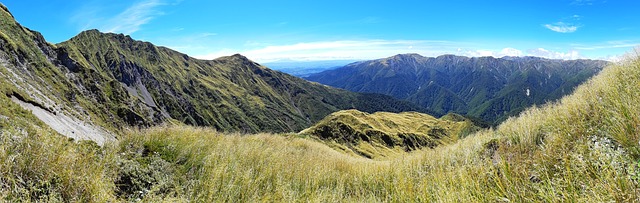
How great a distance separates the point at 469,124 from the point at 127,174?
18049cm

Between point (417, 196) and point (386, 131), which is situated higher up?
point (417, 196)

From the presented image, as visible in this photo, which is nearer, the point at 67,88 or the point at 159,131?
the point at 159,131

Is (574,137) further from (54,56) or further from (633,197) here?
(54,56)

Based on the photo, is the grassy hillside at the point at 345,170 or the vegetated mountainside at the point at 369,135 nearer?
the grassy hillside at the point at 345,170

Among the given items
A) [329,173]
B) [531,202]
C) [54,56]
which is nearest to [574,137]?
[531,202]

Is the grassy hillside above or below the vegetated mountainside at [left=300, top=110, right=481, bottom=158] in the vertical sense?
above

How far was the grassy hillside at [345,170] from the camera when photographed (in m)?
4.02

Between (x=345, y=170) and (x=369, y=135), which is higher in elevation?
(x=345, y=170)

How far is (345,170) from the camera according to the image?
864 centimetres

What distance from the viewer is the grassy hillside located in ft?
13.2

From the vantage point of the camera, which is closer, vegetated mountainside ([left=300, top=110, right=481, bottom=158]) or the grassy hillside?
the grassy hillside

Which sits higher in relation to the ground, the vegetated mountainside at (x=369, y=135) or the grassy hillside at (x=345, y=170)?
the grassy hillside at (x=345, y=170)

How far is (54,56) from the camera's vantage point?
13562 cm

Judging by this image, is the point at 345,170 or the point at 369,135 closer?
the point at 345,170
